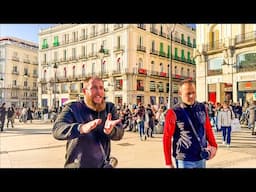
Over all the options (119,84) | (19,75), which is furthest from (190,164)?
(19,75)

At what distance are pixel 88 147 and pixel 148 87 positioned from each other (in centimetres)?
3110

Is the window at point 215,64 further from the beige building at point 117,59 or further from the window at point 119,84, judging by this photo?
the window at point 119,84

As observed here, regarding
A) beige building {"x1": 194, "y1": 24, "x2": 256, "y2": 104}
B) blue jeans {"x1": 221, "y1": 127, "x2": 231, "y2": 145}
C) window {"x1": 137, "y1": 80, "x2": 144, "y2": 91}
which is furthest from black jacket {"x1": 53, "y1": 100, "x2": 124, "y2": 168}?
window {"x1": 137, "y1": 80, "x2": 144, "y2": 91}

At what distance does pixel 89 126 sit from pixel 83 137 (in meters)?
Answer: 0.20

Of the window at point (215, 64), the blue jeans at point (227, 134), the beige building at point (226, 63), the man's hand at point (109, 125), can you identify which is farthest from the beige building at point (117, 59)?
the man's hand at point (109, 125)

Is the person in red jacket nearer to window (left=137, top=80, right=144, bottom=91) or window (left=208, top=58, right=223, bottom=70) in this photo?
window (left=208, top=58, right=223, bottom=70)

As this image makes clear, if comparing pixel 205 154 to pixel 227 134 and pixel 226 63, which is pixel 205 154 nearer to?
pixel 227 134

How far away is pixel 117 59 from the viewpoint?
3200 cm

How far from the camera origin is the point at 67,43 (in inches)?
1342
